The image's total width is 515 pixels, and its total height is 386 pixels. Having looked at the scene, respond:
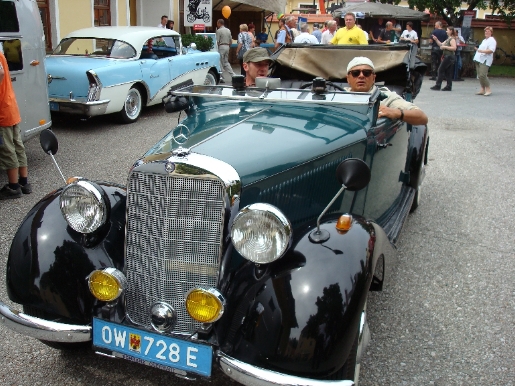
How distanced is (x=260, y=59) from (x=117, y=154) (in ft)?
11.3

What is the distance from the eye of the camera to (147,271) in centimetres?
255

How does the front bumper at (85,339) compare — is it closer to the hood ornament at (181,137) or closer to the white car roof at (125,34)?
the hood ornament at (181,137)

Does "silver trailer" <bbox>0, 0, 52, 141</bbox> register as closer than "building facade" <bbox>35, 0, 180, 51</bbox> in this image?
Yes

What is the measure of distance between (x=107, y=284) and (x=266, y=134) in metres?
1.24

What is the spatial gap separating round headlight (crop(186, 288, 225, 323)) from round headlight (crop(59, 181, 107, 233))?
2.14 feet

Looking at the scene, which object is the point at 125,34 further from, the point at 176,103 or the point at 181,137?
the point at 181,137

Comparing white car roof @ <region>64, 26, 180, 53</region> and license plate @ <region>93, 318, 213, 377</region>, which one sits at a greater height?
white car roof @ <region>64, 26, 180, 53</region>

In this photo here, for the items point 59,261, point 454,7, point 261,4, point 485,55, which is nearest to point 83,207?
point 59,261

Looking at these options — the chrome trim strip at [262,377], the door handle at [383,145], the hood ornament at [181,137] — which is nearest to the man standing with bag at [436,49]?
the door handle at [383,145]

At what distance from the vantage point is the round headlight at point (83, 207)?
263 cm

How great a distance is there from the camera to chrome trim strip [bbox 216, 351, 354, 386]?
2.13 m

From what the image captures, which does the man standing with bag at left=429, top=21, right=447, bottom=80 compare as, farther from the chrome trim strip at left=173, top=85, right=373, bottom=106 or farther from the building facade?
the chrome trim strip at left=173, top=85, right=373, bottom=106

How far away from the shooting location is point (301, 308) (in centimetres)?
225

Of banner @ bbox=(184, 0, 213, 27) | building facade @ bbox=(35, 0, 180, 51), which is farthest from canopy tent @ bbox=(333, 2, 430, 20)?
building facade @ bbox=(35, 0, 180, 51)
